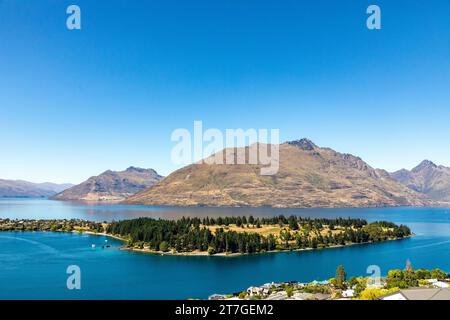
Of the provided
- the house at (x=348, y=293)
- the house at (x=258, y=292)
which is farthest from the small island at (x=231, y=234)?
the house at (x=348, y=293)

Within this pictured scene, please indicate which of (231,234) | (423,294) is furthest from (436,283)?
(231,234)

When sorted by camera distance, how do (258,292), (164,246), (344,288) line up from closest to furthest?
(258,292)
(344,288)
(164,246)

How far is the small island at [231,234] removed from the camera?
6312 cm

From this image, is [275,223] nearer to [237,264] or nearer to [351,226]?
[351,226]

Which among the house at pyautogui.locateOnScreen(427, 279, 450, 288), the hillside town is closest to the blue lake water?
the hillside town

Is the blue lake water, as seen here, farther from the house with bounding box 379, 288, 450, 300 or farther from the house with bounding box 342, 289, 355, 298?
the house with bounding box 379, 288, 450, 300

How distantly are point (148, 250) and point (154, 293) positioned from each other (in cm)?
2708

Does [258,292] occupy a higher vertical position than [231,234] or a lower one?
lower

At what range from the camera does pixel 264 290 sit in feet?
115

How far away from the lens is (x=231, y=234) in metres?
66.7

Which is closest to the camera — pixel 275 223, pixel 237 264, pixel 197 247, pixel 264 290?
pixel 264 290

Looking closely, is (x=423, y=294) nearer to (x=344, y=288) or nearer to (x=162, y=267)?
(x=344, y=288)

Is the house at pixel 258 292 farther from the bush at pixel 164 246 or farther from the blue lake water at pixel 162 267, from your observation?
the bush at pixel 164 246
